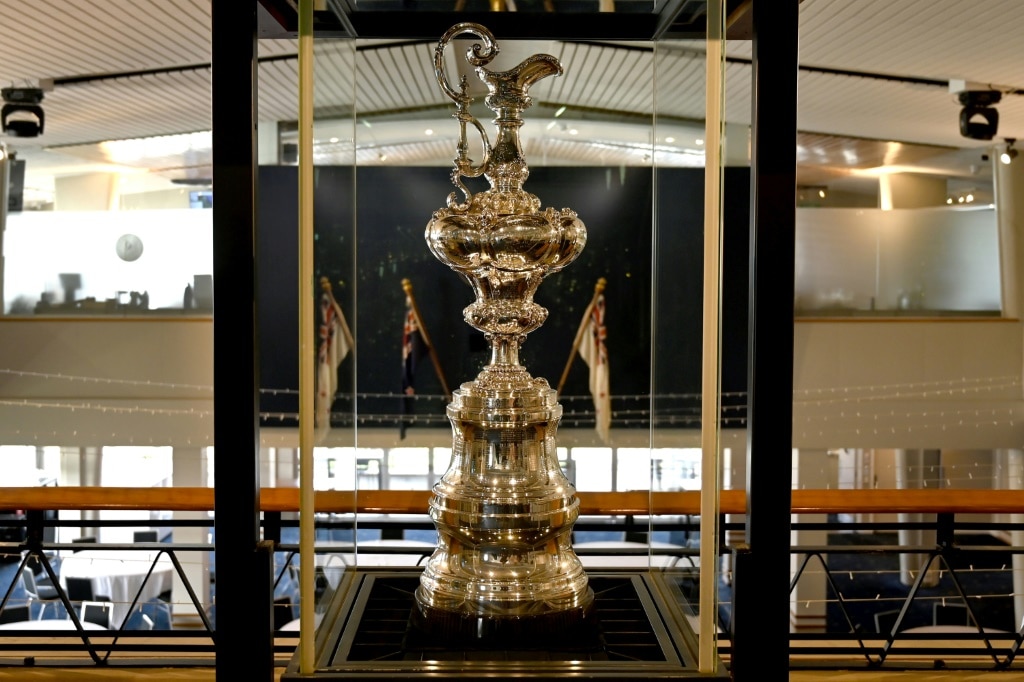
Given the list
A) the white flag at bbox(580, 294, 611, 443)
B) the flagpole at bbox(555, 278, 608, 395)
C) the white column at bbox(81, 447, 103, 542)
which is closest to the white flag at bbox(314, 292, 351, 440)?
the flagpole at bbox(555, 278, 608, 395)

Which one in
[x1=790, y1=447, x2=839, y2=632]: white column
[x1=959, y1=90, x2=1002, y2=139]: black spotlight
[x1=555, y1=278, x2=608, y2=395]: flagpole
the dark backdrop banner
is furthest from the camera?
[x1=790, y1=447, x2=839, y2=632]: white column

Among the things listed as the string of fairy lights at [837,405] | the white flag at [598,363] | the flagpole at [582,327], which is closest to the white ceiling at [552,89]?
the flagpole at [582,327]

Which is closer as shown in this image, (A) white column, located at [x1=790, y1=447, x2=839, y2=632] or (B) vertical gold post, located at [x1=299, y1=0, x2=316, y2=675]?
(B) vertical gold post, located at [x1=299, y1=0, x2=316, y2=675]

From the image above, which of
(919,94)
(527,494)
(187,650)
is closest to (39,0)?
(187,650)

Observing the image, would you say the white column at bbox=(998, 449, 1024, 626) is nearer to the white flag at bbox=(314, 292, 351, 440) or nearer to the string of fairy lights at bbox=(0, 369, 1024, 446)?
the string of fairy lights at bbox=(0, 369, 1024, 446)

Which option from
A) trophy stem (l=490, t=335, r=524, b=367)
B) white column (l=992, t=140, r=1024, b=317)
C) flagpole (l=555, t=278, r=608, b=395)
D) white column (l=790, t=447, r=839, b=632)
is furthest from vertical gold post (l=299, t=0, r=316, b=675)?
white column (l=992, t=140, r=1024, b=317)

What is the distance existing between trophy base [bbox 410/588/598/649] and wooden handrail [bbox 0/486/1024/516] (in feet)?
2.08

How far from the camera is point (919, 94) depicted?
24.2ft

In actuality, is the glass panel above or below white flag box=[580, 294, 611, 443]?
above

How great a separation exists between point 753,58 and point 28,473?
910 centimetres

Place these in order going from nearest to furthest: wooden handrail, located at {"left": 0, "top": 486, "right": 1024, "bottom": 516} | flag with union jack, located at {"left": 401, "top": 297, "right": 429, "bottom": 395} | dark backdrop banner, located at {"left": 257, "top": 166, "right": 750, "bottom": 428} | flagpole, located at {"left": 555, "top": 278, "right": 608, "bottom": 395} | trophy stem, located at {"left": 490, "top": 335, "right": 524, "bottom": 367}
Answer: trophy stem, located at {"left": 490, "top": 335, "right": 524, "bottom": 367} → wooden handrail, located at {"left": 0, "top": 486, "right": 1024, "bottom": 516} → dark backdrop banner, located at {"left": 257, "top": 166, "right": 750, "bottom": 428} → flag with union jack, located at {"left": 401, "top": 297, "right": 429, "bottom": 395} → flagpole, located at {"left": 555, "top": 278, "right": 608, "bottom": 395}

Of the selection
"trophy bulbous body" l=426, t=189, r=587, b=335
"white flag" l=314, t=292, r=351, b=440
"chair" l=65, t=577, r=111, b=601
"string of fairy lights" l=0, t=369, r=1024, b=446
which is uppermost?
"trophy bulbous body" l=426, t=189, r=587, b=335

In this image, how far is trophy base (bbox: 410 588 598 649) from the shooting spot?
5.25ft

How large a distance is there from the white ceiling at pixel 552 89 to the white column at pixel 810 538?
9.18ft
